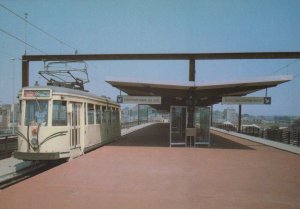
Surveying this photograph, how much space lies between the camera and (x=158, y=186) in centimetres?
854

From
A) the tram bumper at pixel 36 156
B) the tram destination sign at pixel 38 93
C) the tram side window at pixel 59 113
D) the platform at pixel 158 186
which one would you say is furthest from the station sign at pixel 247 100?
the tram bumper at pixel 36 156

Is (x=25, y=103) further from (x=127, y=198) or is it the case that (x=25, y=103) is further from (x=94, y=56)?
(x=94, y=56)

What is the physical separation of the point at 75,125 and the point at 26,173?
2.63 metres

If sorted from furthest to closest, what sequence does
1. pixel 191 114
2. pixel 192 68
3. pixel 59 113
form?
pixel 192 68 → pixel 191 114 → pixel 59 113

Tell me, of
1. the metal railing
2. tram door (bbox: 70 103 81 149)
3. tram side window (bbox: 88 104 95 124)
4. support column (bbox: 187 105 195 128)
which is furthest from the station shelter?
the metal railing

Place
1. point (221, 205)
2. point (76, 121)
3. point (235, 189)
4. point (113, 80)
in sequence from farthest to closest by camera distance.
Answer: point (113, 80) < point (76, 121) < point (235, 189) < point (221, 205)

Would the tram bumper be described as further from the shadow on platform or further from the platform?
the shadow on platform

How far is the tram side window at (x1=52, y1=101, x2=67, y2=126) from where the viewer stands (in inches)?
482

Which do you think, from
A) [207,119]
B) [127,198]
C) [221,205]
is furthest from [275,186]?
[207,119]

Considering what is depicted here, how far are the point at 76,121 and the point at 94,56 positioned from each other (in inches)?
296

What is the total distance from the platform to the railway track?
112 cm

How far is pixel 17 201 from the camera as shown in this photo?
7.03 metres

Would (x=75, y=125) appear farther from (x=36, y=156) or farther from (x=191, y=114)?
(x=191, y=114)

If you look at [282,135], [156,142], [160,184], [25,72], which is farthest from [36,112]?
[282,135]
